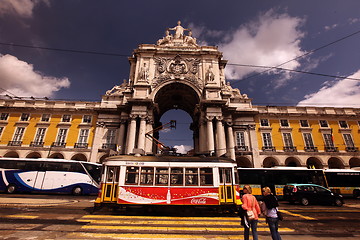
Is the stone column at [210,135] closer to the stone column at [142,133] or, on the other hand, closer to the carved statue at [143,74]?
the stone column at [142,133]

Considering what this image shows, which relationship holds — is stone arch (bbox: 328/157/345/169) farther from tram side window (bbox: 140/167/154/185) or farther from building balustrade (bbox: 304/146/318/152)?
tram side window (bbox: 140/167/154/185)

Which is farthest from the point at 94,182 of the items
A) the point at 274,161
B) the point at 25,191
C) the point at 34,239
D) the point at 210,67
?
the point at 274,161

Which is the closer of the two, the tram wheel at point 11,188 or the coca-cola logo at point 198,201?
the coca-cola logo at point 198,201

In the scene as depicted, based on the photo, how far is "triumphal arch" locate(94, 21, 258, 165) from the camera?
24.9 metres

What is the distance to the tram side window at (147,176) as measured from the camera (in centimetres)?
950

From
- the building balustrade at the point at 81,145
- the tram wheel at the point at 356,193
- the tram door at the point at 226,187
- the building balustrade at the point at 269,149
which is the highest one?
the building balustrade at the point at 81,145

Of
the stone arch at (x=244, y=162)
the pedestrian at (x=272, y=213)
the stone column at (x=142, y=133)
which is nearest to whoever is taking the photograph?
the pedestrian at (x=272, y=213)

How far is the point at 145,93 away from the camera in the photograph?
26344 mm

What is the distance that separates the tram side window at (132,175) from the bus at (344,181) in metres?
20.6

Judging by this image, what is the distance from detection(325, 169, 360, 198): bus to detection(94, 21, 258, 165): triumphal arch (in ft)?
30.0

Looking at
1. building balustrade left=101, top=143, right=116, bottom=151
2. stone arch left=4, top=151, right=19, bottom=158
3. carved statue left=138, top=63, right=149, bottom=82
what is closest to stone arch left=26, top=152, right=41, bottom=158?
stone arch left=4, top=151, right=19, bottom=158

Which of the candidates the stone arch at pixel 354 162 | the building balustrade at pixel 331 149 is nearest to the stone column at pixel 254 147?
the building balustrade at pixel 331 149

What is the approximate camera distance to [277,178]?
18.1 m

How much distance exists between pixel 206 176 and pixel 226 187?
1223mm
